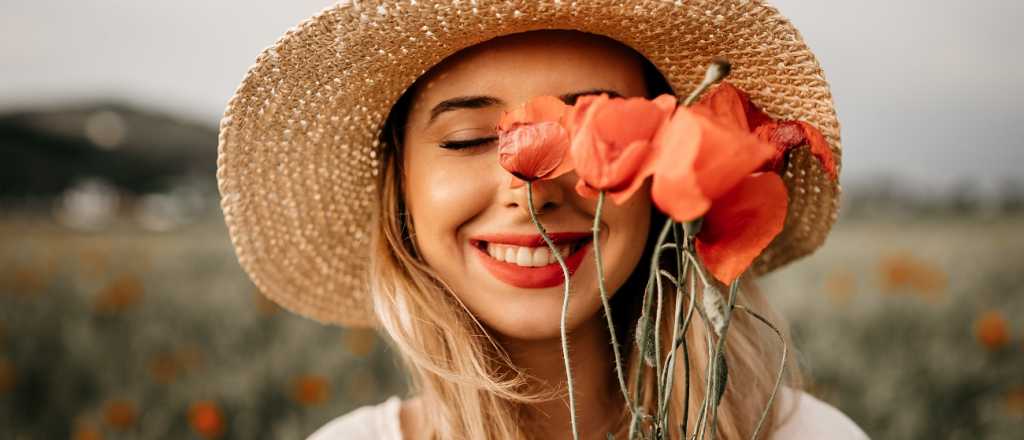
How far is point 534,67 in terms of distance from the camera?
1.17m

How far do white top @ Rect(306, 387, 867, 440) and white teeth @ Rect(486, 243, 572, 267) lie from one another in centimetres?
57

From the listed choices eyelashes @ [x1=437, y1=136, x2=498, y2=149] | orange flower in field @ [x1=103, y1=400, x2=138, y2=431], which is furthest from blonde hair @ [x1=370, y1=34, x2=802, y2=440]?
orange flower in field @ [x1=103, y1=400, x2=138, y2=431]

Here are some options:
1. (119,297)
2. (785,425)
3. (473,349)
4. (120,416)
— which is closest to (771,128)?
(473,349)

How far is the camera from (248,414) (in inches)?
102

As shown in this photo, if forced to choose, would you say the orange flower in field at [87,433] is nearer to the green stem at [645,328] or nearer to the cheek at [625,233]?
the cheek at [625,233]

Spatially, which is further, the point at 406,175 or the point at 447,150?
the point at 406,175

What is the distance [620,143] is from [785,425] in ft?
3.78

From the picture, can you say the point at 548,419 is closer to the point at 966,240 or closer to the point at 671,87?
the point at 671,87

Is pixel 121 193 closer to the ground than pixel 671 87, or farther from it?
closer to the ground

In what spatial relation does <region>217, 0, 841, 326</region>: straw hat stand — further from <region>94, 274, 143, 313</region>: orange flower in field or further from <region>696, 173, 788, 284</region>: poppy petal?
<region>94, 274, 143, 313</region>: orange flower in field

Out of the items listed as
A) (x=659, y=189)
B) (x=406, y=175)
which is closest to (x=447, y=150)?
(x=406, y=175)

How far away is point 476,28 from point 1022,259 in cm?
430

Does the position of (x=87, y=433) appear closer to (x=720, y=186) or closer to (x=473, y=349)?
(x=473, y=349)

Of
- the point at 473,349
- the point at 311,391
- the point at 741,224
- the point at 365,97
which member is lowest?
the point at 311,391
